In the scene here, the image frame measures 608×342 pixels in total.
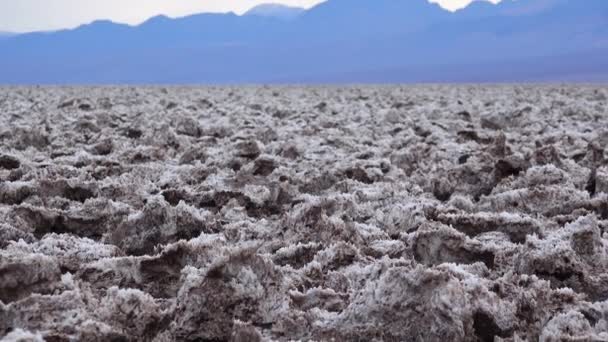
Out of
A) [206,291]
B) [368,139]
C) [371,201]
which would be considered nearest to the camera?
[206,291]

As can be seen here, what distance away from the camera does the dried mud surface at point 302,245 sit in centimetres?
191

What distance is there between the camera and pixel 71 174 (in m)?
4.33

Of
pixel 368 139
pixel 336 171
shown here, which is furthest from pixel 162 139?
pixel 336 171

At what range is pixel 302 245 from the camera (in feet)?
8.93

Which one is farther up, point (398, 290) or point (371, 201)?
point (398, 290)

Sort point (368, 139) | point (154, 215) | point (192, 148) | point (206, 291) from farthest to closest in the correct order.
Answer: point (368, 139)
point (192, 148)
point (154, 215)
point (206, 291)

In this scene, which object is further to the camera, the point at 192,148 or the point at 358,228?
the point at 192,148

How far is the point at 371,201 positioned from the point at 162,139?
276 centimetres

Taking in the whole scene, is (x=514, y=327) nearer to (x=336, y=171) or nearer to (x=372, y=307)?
(x=372, y=307)

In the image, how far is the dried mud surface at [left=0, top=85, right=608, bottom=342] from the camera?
1.91 metres

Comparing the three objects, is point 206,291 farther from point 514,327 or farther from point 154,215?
point 154,215

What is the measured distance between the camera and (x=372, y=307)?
1915 mm

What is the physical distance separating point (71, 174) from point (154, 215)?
4.96 feet

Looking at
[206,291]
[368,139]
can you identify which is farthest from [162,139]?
[206,291]
